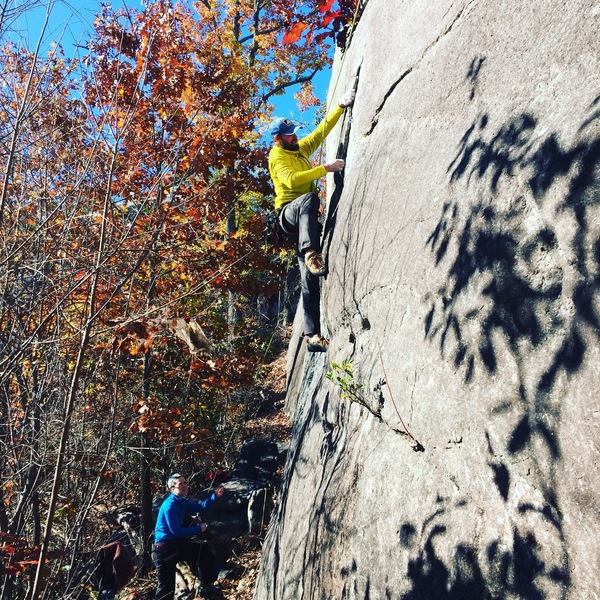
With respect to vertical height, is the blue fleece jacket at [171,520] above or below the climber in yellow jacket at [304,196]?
below

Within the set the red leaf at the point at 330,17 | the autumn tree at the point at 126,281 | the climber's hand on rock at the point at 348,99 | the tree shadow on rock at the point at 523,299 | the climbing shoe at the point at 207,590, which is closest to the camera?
the tree shadow on rock at the point at 523,299

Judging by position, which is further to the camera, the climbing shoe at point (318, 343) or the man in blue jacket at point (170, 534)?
the man in blue jacket at point (170, 534)

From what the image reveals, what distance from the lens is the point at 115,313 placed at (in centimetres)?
751

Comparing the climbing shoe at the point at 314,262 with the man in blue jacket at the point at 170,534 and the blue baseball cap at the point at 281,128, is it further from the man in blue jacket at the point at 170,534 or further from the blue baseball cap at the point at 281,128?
the man in blue jacket at the point at 170,534

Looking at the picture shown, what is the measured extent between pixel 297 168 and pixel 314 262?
1.14m

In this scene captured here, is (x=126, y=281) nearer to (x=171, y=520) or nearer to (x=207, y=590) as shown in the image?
(x=171, y=520)

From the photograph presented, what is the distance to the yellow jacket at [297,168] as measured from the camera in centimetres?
550

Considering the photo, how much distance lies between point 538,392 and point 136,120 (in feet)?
22.7

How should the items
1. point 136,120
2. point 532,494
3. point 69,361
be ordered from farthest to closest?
point 136,120 → point 69,361 → point 532,494

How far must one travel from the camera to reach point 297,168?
5727 mm

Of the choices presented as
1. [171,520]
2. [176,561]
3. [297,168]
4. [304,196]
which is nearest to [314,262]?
[304,196]

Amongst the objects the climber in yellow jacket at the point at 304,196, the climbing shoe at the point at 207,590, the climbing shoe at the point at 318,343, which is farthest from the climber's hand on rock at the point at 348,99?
the climbing shoe at the point at 207,590

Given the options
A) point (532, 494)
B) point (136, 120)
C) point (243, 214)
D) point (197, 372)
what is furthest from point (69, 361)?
point (532, 494)

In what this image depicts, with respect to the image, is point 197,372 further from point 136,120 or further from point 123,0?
point 123,0
